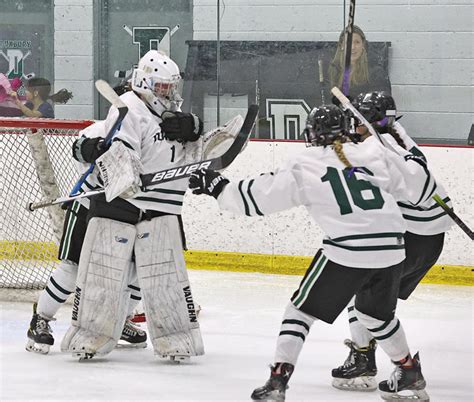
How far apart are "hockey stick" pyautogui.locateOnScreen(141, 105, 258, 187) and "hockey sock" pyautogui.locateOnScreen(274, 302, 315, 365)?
0.56 meters

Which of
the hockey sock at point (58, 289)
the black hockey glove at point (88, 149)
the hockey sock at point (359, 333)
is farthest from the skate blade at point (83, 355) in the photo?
the hockey sock at point (359, 333)

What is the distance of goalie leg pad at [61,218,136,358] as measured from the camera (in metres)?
3.81

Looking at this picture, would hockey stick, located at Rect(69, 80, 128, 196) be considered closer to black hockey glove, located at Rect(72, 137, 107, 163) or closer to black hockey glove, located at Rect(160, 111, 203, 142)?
black hockey glove, located at Rect(72, 137, 107, 163)

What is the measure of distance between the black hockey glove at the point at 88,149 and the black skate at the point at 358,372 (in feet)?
3.32

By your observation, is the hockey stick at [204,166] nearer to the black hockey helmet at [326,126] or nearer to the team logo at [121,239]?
the team logo at [121,239]

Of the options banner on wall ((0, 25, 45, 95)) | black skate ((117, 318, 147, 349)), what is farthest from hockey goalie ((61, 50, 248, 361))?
banner on wall ((0, 25, 45, 95))

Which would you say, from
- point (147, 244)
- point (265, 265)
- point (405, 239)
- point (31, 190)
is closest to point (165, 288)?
point (147, 244)

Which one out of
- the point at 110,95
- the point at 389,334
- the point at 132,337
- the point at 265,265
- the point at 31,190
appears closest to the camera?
the point at 389,334

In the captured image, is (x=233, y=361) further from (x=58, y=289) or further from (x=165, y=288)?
(x=58, y=289)

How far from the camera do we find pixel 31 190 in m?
5.35

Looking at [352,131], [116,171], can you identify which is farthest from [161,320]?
[352,131]

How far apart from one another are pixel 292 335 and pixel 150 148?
93 cm

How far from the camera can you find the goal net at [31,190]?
→ 4809 millimetres

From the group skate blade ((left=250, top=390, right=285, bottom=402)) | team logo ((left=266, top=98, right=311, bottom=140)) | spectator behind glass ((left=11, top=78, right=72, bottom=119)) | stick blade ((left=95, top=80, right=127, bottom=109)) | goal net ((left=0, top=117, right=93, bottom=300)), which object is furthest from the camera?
spectator behind glass ((left=11, top=78, right=72, bottom=119))
